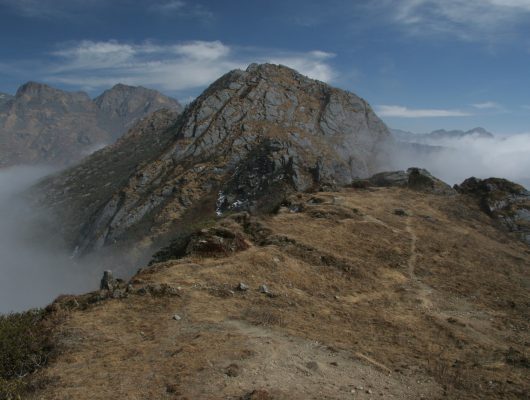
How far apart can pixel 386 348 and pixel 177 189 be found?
9529cm

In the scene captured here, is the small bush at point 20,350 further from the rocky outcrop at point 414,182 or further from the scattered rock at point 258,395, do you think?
the rocky outcrop at point 414,182

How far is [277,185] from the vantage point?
97750 mm

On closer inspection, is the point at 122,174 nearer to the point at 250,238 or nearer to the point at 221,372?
the point at 250,238

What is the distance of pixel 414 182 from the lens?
6862 centimetres

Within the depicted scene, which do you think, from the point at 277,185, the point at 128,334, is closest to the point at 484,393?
the point at 128,334

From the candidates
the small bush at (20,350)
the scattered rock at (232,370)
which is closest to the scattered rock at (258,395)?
the scattered rock at (232,370)

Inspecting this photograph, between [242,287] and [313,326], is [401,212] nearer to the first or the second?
[242,287]

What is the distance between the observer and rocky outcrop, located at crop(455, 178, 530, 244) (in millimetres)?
53750

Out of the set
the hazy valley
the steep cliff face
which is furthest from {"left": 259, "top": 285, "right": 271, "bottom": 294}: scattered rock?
the steep cliff face

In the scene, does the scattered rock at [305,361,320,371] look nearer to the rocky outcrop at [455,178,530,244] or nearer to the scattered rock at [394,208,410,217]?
the scattered rock at [394,208,410,217]

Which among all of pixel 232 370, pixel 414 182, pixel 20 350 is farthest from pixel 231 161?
pixel 232 370

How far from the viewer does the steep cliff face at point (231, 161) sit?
338 feet

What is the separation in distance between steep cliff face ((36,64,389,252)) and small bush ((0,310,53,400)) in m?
66.0

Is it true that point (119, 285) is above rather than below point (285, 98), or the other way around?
below
